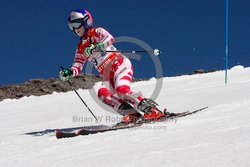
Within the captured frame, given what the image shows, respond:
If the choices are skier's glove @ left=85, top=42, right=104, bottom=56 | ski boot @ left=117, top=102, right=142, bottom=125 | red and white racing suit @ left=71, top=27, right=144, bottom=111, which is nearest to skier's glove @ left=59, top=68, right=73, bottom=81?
red and white racing suit @ left=71, top=27, right=144, bottom=111

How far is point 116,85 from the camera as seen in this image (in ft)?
24.9

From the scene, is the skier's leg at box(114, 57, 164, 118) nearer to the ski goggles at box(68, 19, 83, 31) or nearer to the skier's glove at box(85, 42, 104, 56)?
the skier's glove at box(85, 42, 104, 56)

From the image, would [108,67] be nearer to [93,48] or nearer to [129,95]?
[93,48]

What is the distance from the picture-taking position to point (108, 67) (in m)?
7.79

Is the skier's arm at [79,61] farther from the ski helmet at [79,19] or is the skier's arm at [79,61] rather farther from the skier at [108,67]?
the ski helmet at [79,19]

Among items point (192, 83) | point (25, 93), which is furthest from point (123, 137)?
point (25, 93)

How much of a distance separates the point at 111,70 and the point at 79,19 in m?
1.03

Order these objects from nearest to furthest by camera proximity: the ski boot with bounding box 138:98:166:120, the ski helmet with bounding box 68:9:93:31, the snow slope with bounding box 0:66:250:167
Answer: the snow slope with bounding box 0:66:250:167 < the ski boot with bounding box 138:98:166:120 < the ski helmet with bounding box 68:9:93:31

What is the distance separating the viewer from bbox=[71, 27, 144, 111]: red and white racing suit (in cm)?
754

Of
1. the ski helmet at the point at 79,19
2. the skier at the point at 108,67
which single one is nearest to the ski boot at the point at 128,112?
the skier at the point at 108,67

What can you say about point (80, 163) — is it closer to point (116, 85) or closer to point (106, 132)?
point (106, 132)

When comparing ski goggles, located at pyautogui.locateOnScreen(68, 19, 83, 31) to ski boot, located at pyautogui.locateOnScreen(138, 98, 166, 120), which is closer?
ski boot, located at pyautogui.locateOnScreen(138, 98, 166, 120)

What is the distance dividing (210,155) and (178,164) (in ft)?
1.07

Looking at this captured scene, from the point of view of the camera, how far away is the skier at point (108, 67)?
24.7ft
